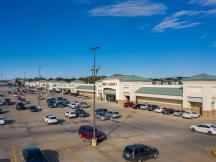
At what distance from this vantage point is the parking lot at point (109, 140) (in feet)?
86.2

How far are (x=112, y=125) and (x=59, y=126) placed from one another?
8.91m

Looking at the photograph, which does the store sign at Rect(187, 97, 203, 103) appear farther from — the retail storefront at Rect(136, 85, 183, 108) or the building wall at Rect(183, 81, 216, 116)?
the retail storefront at Rect(136, 85, 183, 108)

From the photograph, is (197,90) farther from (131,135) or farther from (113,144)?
(113,144)

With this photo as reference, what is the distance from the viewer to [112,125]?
144ft

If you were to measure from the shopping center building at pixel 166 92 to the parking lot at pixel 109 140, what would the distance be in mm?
7120

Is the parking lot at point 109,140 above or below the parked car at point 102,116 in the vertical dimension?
below

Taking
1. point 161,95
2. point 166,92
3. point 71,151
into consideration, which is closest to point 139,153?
point 71,151

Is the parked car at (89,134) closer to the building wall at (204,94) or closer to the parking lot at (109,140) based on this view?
the parking lot at (109,140)

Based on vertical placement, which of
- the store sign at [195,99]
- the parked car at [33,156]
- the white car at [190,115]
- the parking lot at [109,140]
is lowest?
the parking lot at [109,140]

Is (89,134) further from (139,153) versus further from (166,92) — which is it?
(166,92)

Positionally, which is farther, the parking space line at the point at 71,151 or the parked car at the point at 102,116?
the parked car at the point at 102,116

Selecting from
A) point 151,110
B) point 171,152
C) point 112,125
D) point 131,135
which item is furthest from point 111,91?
point 171,152

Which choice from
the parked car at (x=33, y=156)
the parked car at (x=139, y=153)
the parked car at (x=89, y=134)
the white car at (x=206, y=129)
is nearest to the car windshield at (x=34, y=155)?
the parked car at (x=33, y=156)

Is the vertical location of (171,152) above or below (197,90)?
below
